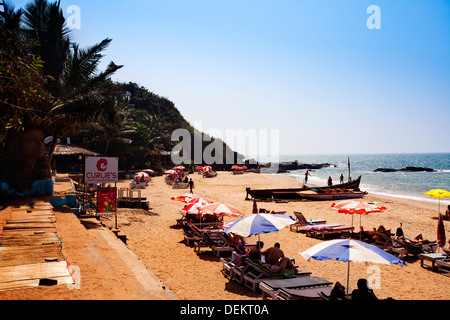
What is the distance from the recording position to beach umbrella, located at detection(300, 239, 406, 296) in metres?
5.61

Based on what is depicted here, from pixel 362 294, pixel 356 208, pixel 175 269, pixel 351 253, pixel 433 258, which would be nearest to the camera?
pixel 362 294

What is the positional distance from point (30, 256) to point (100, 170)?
19.6 feet

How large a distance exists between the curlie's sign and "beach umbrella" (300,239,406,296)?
7435 mm

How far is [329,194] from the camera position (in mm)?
24844

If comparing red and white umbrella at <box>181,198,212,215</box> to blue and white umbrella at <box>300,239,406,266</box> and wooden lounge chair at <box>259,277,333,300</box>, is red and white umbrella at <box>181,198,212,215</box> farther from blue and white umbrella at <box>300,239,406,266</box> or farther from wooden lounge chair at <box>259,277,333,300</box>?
blue and white umbrella at <box>300,239,406,266</box>

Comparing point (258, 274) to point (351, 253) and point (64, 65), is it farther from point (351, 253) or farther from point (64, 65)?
point (64, 65)

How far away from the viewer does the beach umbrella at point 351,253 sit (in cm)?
561

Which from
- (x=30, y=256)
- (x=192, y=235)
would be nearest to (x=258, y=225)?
(x=192, y=235)

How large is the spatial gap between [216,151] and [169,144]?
1568 cm

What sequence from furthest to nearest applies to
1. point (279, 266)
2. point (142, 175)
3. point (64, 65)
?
point (142, 175) → point (64, 65) → point (279, 266)

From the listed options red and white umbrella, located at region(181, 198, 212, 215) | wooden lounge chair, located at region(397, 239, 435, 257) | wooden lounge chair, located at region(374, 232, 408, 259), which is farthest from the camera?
red and white umbrella, located at region(181, 198, 212, 215)

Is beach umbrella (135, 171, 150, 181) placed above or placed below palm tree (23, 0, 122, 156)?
below

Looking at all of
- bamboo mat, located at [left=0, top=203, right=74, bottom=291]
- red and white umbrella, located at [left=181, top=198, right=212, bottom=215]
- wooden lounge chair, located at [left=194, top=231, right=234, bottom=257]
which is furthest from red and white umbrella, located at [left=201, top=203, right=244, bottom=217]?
bamboo mat, located at [left=0, top=203, right=74, bottom=291]

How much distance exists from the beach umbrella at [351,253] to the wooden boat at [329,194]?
18650mm
